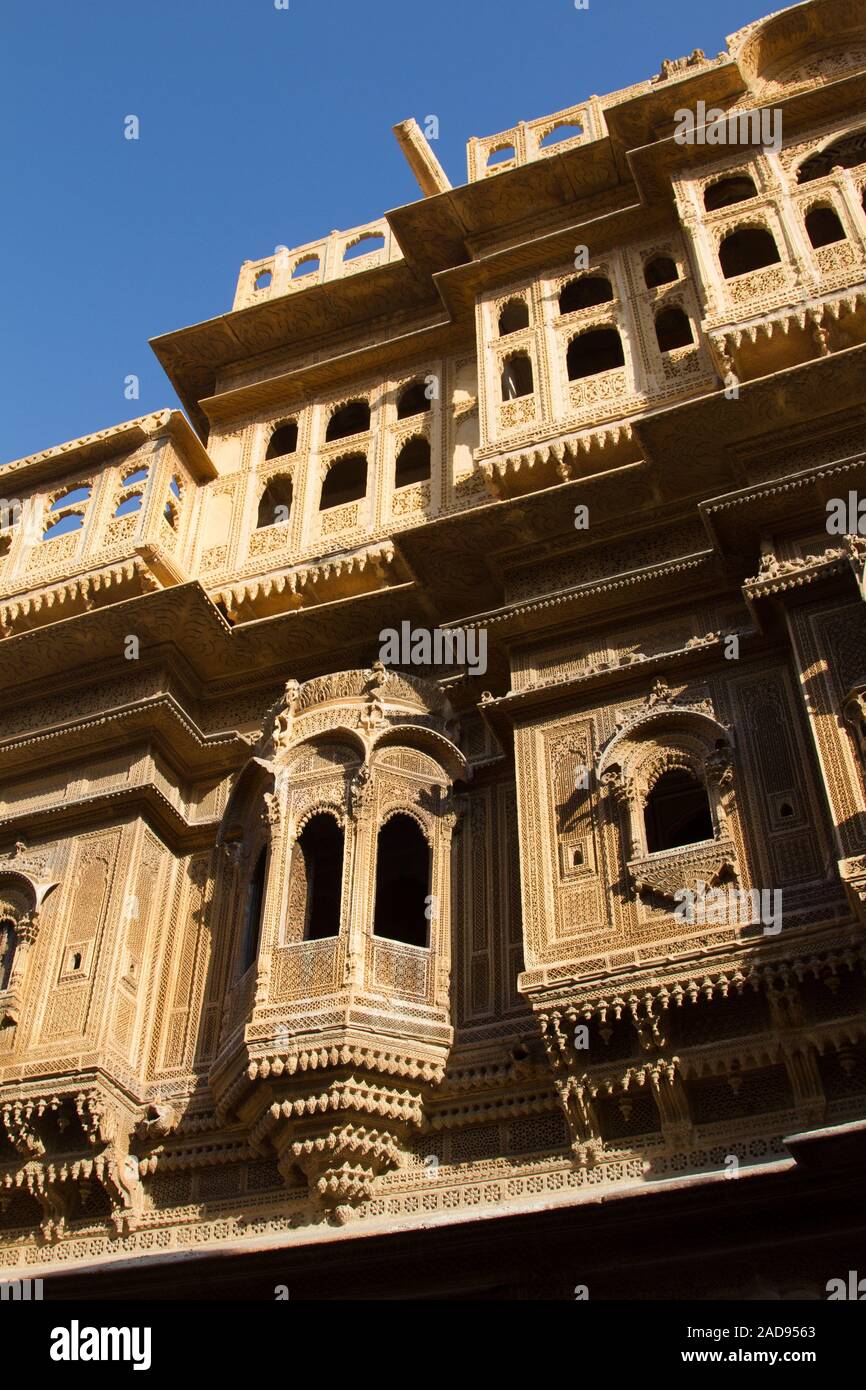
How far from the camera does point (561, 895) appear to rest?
29.7 ft

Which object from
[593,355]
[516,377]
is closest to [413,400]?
[516,377]

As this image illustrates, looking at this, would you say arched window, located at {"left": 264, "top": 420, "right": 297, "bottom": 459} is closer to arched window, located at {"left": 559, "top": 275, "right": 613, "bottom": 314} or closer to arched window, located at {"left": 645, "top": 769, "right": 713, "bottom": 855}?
arched window, located at {"left": 559, "top": 275, "right": 613, "bottom": 314}

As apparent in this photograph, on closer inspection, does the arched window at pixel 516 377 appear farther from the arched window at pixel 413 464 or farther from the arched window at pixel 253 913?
the arched window at pixel 253 913

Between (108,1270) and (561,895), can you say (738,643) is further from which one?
(108,1270)

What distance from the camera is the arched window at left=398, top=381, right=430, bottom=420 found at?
13570 mm

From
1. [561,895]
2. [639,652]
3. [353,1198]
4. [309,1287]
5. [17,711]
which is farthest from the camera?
[17,711]

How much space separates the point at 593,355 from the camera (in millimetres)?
13758

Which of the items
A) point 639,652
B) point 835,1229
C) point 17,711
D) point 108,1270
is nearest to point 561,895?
point 639,652

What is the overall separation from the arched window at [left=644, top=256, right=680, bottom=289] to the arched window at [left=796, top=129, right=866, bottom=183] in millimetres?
1246

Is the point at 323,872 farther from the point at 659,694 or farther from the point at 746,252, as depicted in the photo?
the point at 746,252

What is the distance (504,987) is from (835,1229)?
9.01 ft

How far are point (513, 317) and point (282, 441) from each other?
2.63 metres

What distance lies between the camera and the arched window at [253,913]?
9.80m

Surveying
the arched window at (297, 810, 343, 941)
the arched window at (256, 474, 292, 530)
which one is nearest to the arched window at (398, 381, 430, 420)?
the arched window at (256, 474, 292, 530)
